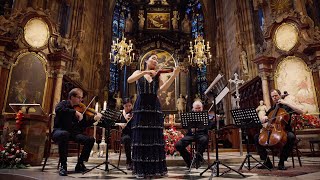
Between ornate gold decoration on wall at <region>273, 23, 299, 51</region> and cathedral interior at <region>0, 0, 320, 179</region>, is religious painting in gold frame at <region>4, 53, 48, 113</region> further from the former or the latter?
ornate gold decoration on wall at <region>273, 23, 299, 51</region>

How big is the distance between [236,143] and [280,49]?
14.1ft

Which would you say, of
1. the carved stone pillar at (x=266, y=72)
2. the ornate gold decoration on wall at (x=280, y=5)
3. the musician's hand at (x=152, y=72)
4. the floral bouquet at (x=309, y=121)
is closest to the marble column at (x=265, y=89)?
the carved stone pillar at (x=266, y=72)

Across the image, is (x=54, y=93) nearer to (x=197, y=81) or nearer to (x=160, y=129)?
(x=160, y=129)

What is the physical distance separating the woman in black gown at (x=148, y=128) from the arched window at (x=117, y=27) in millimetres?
16027

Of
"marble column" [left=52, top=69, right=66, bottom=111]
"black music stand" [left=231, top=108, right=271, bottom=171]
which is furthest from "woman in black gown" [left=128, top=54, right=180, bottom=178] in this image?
"marble column" [left=52, top=69, right=66, bottom=111]

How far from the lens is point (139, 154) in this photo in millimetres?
3158

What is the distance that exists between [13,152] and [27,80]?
15.9 feet

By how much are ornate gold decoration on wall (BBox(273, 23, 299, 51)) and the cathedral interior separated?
0.04m

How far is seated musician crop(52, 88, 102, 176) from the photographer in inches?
146

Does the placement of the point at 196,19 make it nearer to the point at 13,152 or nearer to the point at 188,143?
the point at 188,143

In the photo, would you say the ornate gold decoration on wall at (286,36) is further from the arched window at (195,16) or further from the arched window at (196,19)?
the arched window at (195,16)

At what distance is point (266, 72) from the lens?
9188 mm

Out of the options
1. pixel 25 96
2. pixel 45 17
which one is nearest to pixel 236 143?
pixel 25 96

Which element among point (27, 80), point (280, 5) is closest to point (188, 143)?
point (27, 80)
